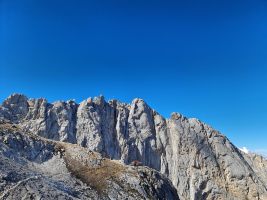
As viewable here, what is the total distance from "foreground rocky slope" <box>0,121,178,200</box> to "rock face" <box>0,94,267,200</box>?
78077mm

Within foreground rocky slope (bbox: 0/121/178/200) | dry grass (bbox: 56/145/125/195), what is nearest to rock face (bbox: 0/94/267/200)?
foreground rocky slope (bbox: 0/121/178/200)

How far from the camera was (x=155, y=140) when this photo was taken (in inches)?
6531

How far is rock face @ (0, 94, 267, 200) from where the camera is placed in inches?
5802

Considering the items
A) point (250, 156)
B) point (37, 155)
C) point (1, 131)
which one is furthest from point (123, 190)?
point (250, 156)

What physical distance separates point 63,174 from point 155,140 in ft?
347

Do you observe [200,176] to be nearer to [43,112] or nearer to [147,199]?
[43,112]

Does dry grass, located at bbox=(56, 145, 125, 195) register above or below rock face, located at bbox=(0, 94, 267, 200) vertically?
below

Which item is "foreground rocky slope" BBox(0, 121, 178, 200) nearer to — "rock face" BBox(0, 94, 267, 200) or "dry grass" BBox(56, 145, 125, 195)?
"dry grass" BBox(56, 145, 125, 195)

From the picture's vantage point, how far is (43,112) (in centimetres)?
15412

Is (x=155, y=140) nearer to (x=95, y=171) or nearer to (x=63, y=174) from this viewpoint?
(x=95, y=171)

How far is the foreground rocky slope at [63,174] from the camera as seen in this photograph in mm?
51719

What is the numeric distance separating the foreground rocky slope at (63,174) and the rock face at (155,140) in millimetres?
78077

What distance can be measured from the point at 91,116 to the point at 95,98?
34.3 feet

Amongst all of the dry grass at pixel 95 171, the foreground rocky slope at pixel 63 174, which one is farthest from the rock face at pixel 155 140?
the dry grass at pixel 95 171
